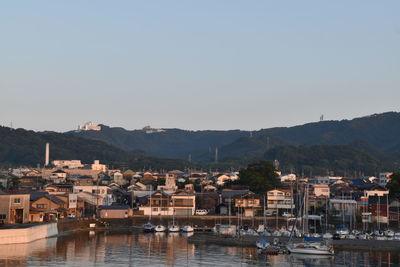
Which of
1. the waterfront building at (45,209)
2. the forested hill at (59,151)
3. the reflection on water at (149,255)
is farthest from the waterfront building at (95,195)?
the forested hill at (59,151)

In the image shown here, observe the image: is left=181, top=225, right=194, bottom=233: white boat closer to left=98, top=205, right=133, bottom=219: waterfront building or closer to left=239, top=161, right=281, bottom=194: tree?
left=98, top=205, right=133, bottom=219: waterfront building

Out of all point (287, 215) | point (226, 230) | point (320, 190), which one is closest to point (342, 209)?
point (287, 215)

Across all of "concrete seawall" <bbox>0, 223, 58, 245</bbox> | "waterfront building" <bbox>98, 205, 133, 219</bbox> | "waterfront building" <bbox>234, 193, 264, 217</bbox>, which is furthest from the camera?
"waterfront building" <bbox>234, 193, 264, 217</bbox>

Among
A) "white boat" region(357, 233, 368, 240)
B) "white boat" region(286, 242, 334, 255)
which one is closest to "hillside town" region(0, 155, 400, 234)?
"white boat" region(357, 233, 368, 240)

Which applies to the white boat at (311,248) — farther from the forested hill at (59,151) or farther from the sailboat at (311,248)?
the forested hill at (59,151)

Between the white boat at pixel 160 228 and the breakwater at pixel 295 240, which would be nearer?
the breakwater at pixel 295 240

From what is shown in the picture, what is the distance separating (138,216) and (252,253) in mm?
21486

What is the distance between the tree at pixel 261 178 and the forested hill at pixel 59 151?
253ft

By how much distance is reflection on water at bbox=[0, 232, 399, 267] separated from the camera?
33562 mm

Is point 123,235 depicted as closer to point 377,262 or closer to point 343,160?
point 377,262

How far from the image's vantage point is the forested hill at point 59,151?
6117 inches

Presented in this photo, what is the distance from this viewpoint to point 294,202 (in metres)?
66.1

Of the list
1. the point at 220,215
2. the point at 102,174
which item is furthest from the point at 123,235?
the point at 102,174

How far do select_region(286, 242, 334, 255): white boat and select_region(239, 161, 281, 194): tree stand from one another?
86.6 feet
